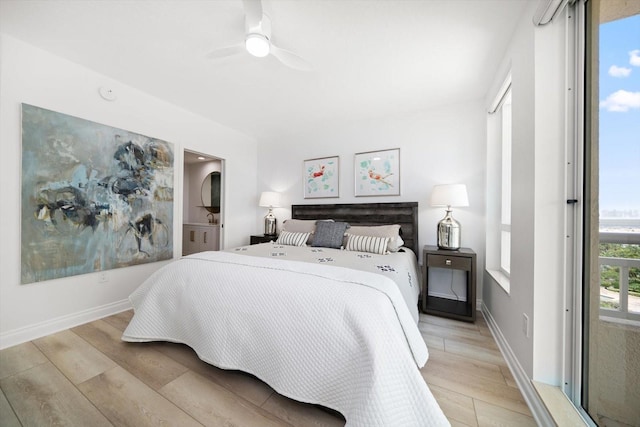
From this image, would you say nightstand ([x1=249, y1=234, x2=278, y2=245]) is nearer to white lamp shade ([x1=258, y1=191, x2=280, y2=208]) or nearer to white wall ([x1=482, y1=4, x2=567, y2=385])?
white lamp shade ([x1=258, y1=191, x2=280, y2=208])

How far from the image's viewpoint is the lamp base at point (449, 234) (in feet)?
8.36

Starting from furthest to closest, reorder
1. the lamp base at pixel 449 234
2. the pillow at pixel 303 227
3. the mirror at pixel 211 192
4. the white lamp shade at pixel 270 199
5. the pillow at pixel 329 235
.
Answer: the mirror at pixel 211 192 < the white lamp shade at pixel 270 199 < the pillow at pixel 303 227 < the pillow at pixel 329 235 < the lamp base at pixel 449 234

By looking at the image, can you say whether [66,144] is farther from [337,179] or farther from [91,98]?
[337,179]

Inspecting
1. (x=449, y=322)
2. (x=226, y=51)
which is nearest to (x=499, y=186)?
(x=449, y=322)

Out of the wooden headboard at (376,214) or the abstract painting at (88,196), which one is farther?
the wooden headboard at (376,214)

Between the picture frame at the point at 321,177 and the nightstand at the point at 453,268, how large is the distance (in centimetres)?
160

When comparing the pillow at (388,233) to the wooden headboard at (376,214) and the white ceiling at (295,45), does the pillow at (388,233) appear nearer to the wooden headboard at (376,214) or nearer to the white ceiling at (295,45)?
the wooden headboard at (376,214)

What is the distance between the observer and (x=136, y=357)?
1.69 meters

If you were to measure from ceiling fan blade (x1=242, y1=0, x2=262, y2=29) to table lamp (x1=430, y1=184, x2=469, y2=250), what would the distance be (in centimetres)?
223

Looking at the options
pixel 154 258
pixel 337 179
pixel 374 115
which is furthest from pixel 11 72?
pixel 374 115

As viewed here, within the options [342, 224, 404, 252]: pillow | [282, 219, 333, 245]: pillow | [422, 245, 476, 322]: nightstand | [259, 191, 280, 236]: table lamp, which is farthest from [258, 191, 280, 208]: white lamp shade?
[422, 245, 476, 322]: nightstand

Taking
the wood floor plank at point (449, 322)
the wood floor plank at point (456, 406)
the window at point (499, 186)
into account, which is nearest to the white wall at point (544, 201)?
the wood floor plank at point (456, 406)

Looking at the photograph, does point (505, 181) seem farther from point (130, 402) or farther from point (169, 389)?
point (130, 402)

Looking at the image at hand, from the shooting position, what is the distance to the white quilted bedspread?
3.38ft
